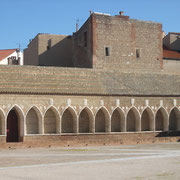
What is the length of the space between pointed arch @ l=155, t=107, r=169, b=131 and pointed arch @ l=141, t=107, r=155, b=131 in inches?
32.4

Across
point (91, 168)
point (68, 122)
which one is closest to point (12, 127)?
point (68, 122)

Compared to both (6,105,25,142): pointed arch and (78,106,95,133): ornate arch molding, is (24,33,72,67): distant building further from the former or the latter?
(6,105,25,142): pointed arch

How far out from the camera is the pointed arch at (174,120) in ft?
109

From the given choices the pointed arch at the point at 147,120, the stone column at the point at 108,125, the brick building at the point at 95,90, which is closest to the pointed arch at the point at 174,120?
the brick building at the point at 95,90

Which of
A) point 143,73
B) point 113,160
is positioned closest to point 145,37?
point 143,73

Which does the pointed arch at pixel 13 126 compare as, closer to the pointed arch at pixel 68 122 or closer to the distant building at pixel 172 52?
the pointed arch at pixel 68 122

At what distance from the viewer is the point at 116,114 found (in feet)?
103

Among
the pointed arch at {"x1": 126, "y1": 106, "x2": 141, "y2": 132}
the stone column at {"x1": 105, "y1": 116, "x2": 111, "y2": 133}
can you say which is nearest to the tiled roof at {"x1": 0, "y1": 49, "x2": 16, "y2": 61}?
the pointed arch at {"x1": 126, "y1": 106, "x2": 141, "y2": 132}

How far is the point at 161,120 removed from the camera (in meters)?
33.2

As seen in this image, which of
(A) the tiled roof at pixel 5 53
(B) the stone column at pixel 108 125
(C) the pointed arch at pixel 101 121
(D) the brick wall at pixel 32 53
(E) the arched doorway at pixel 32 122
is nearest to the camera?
(E) the arched doorway at pixel 32 122

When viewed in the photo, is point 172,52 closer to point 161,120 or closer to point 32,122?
point 161,120

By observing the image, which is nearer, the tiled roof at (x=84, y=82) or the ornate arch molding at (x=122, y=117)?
the tiled roof at (x=84, y=82)

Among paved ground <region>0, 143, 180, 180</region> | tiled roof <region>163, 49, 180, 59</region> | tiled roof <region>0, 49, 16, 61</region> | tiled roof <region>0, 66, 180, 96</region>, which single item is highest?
tiled roof <region>0, 49, 16, 61</region>

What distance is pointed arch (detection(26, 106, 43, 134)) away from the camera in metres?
27.4
